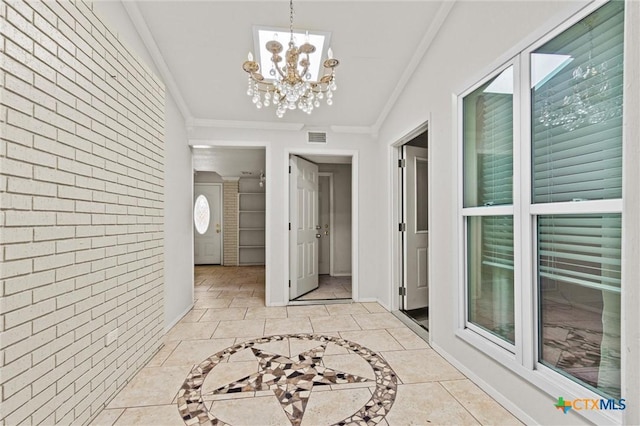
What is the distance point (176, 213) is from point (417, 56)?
3.07 metres

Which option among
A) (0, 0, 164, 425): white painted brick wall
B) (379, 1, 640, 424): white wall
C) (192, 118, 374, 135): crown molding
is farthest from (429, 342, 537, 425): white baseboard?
(192, 118, 374, 135): crown molding

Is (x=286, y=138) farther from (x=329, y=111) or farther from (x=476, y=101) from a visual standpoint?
(x=476, y=101)

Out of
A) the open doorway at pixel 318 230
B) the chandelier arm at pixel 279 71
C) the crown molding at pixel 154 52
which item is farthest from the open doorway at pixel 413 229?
the crown molding at pixel 154 52

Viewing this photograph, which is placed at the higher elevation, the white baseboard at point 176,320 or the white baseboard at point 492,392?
the white baseboard at point 492,392

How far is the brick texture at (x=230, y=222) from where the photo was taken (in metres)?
7.91

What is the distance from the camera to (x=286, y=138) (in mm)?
4008

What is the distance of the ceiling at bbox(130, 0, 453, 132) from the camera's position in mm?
2352

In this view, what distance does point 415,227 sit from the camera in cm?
377

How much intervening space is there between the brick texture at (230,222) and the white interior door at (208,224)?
16cm

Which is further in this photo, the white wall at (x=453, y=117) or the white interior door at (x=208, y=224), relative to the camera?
the white interior door at (x=208, y=224)

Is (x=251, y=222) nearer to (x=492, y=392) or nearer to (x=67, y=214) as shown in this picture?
(x=67, y=214)

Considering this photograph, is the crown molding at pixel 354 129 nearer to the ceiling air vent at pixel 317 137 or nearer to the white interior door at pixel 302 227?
the ceiling air vent at pixel 317 137

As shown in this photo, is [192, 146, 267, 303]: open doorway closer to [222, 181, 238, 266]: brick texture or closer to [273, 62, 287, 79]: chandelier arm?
[222, 181, 238, 266]: brick texture

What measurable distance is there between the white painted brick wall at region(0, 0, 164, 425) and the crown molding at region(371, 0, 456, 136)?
2.46m
